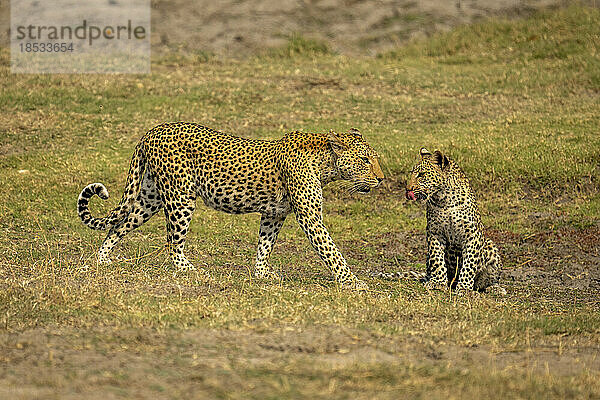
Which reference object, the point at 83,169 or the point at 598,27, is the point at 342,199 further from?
the point at 598,27

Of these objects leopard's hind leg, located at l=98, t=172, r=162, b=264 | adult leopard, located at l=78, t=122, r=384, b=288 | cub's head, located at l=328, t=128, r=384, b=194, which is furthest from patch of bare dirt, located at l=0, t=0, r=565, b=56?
cub's head, located at l=328, t=128, r=384, b=194

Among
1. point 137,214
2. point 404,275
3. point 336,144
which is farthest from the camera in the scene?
point 404,275

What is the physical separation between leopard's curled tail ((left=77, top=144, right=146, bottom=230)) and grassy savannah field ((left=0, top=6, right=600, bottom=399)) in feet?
1.57

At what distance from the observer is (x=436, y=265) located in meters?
11.1

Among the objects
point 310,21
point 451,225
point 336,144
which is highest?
point 310,21

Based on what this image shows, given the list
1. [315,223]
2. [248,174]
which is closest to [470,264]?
[315,223]

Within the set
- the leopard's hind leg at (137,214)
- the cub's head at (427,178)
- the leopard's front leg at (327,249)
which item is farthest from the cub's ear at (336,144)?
the leopard's hind leg at (137,214)

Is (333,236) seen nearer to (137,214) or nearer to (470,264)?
(470,264)

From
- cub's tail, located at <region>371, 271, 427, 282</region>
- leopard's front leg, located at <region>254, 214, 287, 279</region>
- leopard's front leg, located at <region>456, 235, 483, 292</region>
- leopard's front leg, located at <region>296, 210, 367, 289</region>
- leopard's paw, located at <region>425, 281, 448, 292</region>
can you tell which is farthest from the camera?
cub's tail, located at <region>371, 271, 427, 282</region>

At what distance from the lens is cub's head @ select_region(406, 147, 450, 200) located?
11.0m

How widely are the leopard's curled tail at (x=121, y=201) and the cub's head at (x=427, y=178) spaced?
334cm

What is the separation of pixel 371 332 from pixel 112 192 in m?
9.17

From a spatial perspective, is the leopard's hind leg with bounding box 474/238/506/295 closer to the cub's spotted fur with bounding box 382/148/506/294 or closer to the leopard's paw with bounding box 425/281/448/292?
the cub's spotted fur with bounding box 382/148/506/294

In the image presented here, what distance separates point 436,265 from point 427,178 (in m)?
1.06
